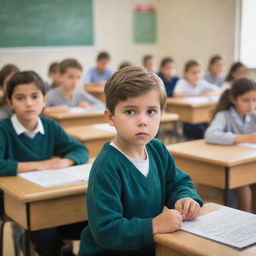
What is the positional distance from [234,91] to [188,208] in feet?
6.08

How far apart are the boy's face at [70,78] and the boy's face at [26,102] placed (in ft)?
7.13

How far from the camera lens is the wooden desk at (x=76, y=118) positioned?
14.4 ft

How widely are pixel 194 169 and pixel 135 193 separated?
4.53 feet

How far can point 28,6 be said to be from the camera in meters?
8.20

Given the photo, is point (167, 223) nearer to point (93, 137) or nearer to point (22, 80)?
point (22, 80)

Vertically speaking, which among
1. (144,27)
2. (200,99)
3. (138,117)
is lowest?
(200,99)

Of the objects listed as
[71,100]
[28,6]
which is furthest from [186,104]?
[28,6]

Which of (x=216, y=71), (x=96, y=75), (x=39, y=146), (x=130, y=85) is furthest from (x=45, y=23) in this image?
(x=130, y=85)

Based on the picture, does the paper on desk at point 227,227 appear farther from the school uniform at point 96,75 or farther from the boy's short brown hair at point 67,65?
the school uniform at point 96,75

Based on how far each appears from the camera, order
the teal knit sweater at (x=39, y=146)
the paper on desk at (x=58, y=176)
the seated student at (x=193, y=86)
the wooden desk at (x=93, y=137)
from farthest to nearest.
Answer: the seated student at (x=193, y=86), the wooden desk at (x=93, y=137), the teal knit sweater at (x=39, y=146), the paper on desk at (x=58, y=176)

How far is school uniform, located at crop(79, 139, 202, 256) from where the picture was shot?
4.97ft

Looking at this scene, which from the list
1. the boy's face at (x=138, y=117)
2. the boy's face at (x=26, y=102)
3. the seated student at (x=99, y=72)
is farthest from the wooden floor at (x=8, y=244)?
the seated student at (x=99, y=72)

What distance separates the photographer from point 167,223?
152 cm

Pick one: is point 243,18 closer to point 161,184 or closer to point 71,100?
point 71,100
